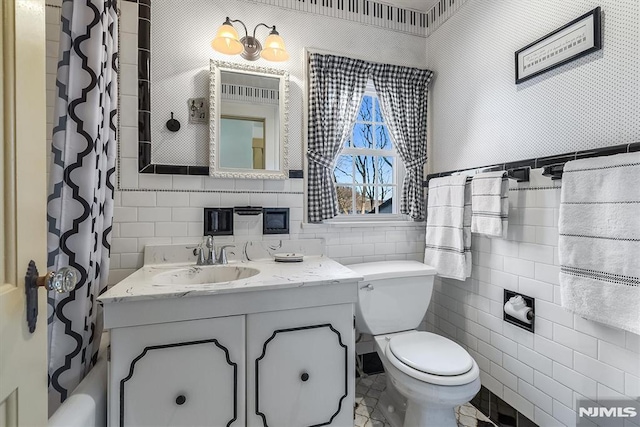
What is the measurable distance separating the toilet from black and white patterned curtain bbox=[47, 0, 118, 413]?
3.94 ft

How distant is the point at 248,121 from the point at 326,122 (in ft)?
1.52

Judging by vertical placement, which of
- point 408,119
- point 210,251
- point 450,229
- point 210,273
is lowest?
point 210,273

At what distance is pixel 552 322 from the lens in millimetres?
1356

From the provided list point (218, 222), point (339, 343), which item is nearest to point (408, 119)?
point (218, 222)

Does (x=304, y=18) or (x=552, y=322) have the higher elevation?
Result: (x=304, y=18)

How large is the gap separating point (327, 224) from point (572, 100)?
1.31 meters

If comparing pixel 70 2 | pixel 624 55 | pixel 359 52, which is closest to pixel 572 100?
pixel 624 55

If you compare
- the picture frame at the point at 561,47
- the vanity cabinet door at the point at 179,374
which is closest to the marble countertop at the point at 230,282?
the vanity cabinet door at the point at 179,374

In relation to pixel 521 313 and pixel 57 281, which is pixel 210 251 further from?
pixel 521 313

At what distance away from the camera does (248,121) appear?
5.80ft

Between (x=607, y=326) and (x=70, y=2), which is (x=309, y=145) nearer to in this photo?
(x=70, y=2)

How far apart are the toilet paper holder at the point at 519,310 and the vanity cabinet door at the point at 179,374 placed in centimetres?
127

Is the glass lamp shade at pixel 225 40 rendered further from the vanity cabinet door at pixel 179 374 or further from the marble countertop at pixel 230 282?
the vanity cabinet door at pixel 179 374

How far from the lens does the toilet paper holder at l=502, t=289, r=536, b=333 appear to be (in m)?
1.44
